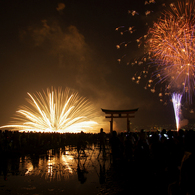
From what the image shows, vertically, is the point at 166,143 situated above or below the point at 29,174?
above

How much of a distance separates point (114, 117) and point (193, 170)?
2575cm

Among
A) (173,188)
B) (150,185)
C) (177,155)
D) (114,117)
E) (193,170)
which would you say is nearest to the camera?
(193,170)

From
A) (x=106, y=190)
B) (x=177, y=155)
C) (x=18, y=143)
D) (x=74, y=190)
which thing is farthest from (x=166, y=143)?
(x=18, y=143)

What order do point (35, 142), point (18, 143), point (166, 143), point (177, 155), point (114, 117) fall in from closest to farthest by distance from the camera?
point (177, 155) < point (166, 143) < point (18, 143) < point (35, 142) < point (114, 117)

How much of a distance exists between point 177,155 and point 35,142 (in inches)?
517

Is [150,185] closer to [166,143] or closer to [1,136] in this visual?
[166,143]

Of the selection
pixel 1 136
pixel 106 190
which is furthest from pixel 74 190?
pixel 1 136

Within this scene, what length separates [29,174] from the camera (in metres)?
6.29

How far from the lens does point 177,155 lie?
18.3 feet

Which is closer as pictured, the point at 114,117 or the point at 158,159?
the point at 158,159

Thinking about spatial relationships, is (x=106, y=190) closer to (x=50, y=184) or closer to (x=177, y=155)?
(x=50, y=184)

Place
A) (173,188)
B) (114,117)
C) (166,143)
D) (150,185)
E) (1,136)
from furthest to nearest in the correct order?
(114,117) < (1,136) < (166,143) < (150,185) < (173,188)

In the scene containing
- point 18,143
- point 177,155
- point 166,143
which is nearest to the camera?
point 177,155

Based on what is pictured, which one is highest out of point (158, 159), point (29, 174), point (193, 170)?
point (193, 170)
